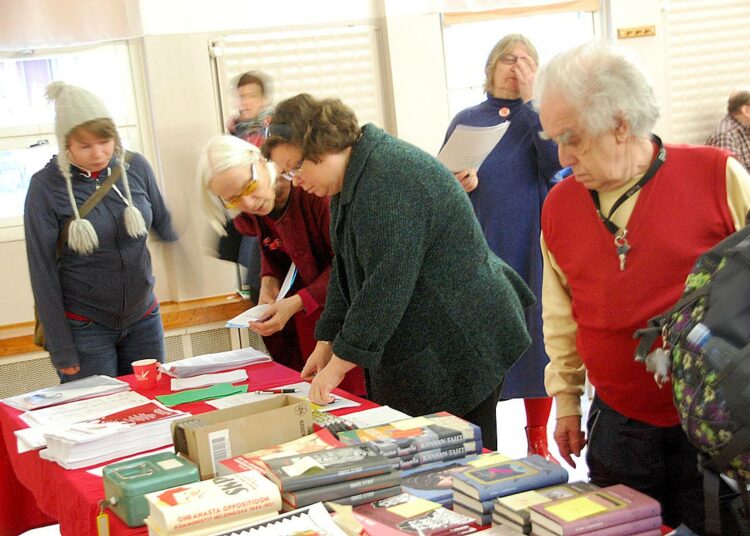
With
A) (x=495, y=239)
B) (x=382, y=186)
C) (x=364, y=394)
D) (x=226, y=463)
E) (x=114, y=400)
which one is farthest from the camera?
(x=495, y=239)

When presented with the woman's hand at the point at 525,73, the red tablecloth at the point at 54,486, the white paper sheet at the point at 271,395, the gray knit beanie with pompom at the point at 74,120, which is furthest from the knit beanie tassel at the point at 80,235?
the woman's hand at the point at 525,73

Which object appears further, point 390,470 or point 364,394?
point 364,394

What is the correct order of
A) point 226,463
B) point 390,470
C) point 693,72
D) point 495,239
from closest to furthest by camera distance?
1. point 390,470
2. point 226,463
3. point 495,239
4. point 693,72

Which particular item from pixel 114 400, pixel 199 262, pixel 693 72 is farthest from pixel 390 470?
pixel 693 72

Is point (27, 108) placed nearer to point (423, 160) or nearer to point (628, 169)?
point (423, 160)

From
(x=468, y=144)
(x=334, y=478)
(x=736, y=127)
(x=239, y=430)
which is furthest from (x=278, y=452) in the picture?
(x=736, y=127)

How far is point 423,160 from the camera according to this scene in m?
2.05

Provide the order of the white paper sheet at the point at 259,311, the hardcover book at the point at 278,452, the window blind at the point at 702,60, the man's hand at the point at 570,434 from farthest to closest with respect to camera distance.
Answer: the window blind at the point at 702,60
the white paper sheet at the point at 259,311
the man's hand at the point at 570,434
the hardcover book at the point at 278,452

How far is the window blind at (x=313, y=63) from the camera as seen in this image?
15.1ft

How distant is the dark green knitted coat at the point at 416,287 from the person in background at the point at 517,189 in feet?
4.02

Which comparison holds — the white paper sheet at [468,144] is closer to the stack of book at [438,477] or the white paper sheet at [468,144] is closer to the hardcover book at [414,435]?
the hardcover book at [414,435]

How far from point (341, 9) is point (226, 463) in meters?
3.64

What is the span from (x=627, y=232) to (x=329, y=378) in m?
0.79

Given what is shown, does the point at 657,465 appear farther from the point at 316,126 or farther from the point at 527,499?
the point at 316,126
